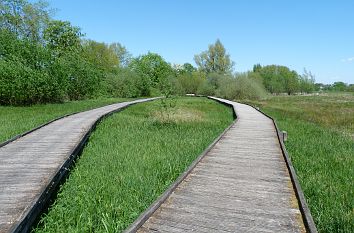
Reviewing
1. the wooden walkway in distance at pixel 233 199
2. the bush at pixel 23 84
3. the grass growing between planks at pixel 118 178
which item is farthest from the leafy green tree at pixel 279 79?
the wooden walkway in distance at pixel 233 199

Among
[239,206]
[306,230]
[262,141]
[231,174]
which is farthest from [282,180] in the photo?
[262,141]

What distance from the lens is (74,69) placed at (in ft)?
118

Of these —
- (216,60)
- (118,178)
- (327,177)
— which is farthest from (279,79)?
(118,178)

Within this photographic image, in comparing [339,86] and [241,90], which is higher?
[339,86]

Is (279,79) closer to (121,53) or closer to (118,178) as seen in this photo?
(121,53)

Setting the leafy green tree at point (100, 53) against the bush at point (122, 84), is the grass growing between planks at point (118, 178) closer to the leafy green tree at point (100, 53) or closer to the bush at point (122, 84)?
the bush at point (122, 84)

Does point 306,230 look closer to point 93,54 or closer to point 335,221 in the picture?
point 335,221

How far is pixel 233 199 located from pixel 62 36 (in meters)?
51.1

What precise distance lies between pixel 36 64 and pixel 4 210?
27204mm

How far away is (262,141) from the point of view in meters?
11.2

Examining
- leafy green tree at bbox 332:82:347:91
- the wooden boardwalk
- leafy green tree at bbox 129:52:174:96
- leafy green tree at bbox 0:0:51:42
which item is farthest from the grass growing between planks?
→ leafy green tree at bbox 332:82:347:91

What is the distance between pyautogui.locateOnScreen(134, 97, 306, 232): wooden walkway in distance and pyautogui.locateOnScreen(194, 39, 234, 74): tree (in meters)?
69.9

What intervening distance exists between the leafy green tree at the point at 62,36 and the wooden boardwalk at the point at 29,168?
4103 cm

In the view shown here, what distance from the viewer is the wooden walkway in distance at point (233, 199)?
4.62 meters
